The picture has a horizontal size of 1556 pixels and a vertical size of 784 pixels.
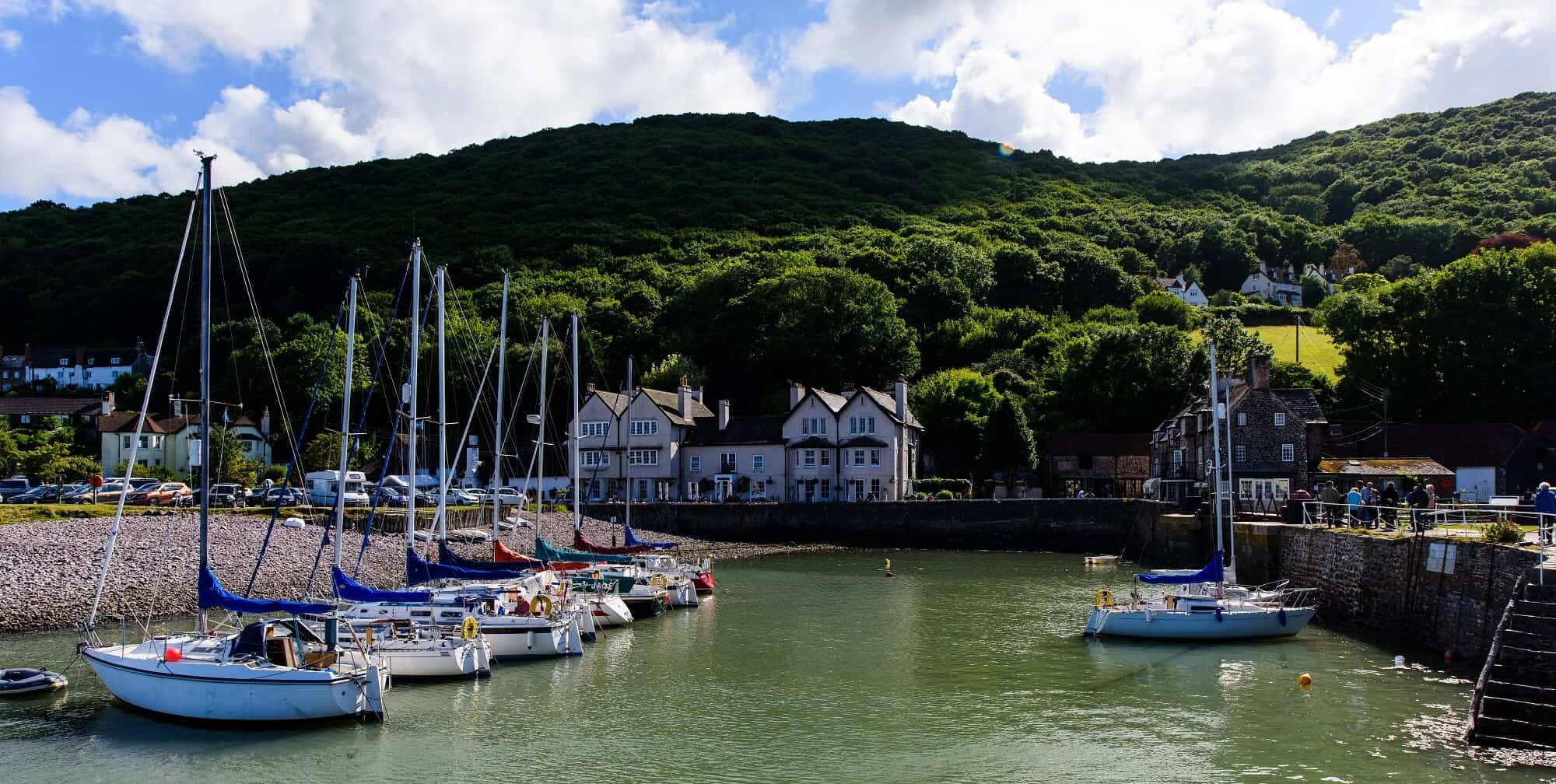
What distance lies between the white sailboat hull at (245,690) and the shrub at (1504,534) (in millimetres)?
24789

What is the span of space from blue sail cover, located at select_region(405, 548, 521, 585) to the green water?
14.9 feet

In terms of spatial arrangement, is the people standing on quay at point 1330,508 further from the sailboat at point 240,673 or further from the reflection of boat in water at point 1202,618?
the sailboat at point 240,673

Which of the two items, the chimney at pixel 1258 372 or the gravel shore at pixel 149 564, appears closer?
the gravel shore at pixel 149 564

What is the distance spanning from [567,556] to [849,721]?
22758 mm

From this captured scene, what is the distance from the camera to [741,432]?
8100 centimetres

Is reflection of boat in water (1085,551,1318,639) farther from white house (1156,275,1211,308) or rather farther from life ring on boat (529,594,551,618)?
white house (1156,275,1211,308)

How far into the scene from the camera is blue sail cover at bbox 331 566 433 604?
28531mm

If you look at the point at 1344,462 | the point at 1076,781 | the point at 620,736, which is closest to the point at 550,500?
the point at 1344,462

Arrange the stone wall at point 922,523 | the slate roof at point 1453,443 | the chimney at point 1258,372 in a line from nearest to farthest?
the chimney at point 1258,372
the slate roof at point 1453,443
the stone wall at point 922,523

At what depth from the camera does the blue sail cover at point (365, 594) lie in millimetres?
28531

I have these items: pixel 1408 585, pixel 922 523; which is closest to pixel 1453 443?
pixel 922 523

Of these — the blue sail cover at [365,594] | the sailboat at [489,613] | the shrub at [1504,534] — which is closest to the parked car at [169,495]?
the sailboat at [489,613]

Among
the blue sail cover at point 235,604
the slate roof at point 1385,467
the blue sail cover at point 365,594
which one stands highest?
the slate roof at point 1385,467

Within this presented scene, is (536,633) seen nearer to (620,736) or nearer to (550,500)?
(620,736)
